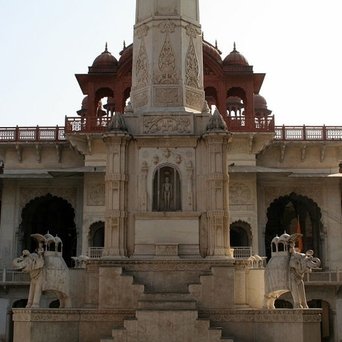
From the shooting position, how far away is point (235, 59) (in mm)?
30859

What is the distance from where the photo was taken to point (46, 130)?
2991 cm

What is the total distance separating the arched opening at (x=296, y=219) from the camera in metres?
30.4

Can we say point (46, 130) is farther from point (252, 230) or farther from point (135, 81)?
point (135, 81)

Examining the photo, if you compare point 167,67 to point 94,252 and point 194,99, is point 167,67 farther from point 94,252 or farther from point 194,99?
point 94,252

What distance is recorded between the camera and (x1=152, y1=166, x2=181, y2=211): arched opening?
17219mm

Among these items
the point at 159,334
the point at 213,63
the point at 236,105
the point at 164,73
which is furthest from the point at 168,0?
the point at 236,105

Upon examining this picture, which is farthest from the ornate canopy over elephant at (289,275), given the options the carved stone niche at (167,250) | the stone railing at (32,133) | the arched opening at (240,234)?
the stone railing at (32,133)

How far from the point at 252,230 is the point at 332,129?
6.02 meters

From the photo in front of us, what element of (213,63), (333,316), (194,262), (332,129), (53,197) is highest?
(213,63)

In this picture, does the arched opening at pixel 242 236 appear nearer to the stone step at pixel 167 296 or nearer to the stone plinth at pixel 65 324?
the stone step at pixel 167 296

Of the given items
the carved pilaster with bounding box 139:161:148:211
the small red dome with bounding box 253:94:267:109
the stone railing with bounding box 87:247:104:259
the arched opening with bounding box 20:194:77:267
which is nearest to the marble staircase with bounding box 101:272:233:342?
the carved pilaster with bounding box 139:161:148:211

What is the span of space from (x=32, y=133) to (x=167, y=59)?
44.3ft

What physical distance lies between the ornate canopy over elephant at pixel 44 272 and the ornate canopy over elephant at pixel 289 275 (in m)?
4.98

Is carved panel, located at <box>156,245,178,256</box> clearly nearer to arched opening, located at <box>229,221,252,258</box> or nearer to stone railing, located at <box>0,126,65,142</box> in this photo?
arched opening, located at <box>229,221,252,258</box>
